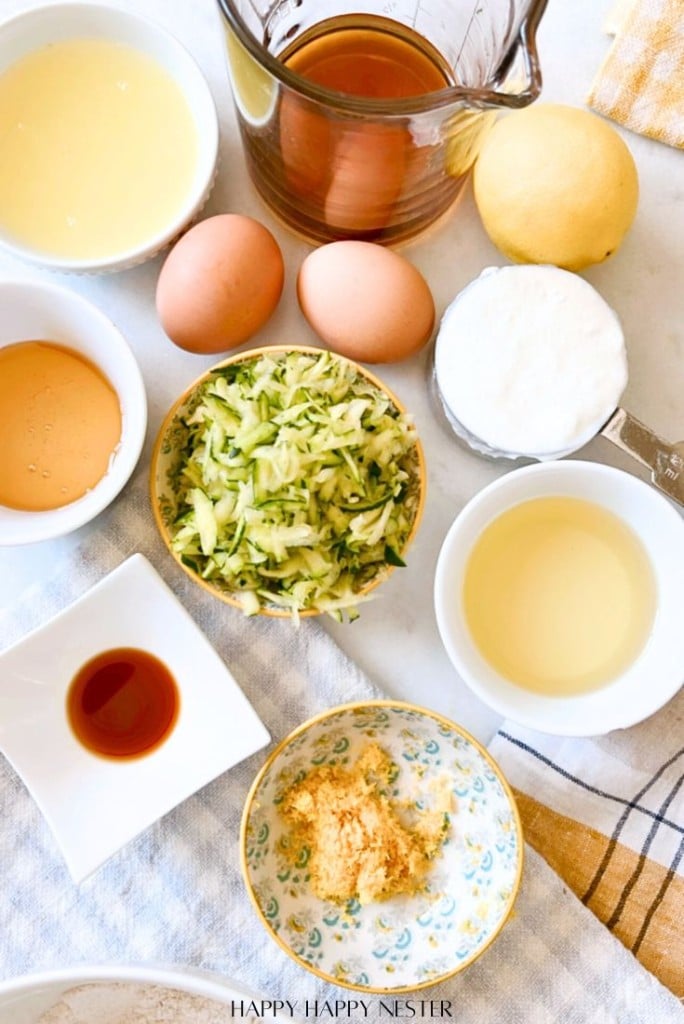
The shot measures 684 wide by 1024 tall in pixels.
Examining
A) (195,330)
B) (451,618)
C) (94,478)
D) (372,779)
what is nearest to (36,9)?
(195,330)

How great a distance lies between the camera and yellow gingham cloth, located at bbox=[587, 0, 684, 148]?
44.7 inches

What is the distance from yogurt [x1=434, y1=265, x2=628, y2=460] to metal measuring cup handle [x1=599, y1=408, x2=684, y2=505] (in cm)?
3

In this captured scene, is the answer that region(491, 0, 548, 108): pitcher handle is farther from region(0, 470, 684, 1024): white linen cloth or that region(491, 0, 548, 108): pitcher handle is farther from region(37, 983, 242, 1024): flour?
region(37, 983, 242, 1024): flour

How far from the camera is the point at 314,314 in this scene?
1078mm

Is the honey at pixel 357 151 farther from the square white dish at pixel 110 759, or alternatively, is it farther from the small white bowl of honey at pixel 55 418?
the square white dish at pixel 110 759

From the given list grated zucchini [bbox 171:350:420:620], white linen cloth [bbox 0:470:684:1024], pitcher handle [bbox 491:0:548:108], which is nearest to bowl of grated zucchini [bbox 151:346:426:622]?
grated zucchini [bbox 171:350:420:620]

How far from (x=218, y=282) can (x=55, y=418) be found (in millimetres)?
236

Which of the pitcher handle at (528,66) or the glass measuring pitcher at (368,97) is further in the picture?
the glass measuring pitcher at (368,97)

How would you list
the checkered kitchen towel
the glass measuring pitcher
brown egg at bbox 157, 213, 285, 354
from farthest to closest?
the checkered kitchen towel → brown egg at bbox 157, 213, 285, 354 → the glass measuring pitcher

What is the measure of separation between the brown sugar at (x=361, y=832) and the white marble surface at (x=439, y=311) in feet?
0.35

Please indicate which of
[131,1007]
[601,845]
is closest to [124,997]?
[131,1007]

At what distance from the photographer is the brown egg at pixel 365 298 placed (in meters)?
1.05

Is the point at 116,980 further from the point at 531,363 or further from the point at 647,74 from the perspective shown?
the point at 647,74

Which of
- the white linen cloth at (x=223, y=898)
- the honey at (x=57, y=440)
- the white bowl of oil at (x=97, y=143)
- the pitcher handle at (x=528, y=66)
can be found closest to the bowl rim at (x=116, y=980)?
the white linen cloth at (x=223, y=898)
